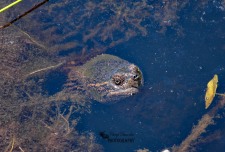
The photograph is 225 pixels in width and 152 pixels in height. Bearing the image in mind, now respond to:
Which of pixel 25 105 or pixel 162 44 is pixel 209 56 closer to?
pixel 162 44

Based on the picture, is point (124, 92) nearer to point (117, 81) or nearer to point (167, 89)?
point (117, 81)

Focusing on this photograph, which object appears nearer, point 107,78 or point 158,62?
point 107,78

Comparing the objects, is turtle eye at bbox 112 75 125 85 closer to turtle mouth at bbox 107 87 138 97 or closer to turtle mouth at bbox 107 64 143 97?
turtle mouth at bbox 107 64 143 97

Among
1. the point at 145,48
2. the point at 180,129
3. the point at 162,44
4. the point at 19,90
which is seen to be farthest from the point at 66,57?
the point at 180,129

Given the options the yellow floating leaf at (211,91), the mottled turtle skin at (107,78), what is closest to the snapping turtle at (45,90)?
the mottled turtle skin at (107,78)

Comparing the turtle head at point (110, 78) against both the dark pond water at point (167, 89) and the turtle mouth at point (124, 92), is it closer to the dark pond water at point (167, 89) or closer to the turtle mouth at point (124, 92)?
the turtle mouth at point (124, 92)

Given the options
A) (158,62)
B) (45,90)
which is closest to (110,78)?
(158,62)

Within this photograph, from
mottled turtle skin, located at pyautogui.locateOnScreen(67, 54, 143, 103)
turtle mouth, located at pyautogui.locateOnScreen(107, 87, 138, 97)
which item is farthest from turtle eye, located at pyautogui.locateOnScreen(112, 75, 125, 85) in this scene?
turtle mouth, located at pyautogui.locateOnScreen(107, 87, 138, 97)
